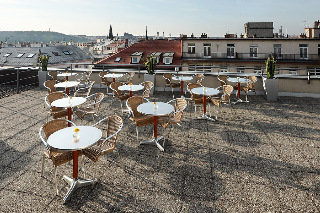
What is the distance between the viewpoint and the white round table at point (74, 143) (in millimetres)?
3832

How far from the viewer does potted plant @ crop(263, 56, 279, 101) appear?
9605 mm

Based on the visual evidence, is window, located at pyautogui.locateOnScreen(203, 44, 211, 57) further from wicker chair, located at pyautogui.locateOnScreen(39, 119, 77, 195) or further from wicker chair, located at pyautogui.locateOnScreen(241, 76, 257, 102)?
Answer: wicker chair, located at pyautogui.locateOnScreen(39, 119, 77, 195)

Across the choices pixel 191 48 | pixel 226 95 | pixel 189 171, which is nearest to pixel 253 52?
pixel 191 48

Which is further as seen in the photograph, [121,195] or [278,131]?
[278,131]

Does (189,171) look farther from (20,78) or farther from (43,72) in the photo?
(20,78)

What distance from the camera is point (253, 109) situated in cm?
868

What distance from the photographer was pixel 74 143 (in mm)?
3930

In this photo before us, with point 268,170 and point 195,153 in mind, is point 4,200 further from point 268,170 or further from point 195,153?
point 268,170

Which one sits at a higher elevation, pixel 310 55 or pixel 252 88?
pixel 310 55

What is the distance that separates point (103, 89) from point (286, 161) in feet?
29.9

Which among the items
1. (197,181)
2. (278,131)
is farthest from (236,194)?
(278,131)

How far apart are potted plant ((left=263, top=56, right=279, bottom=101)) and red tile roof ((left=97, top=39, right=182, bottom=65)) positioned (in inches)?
983

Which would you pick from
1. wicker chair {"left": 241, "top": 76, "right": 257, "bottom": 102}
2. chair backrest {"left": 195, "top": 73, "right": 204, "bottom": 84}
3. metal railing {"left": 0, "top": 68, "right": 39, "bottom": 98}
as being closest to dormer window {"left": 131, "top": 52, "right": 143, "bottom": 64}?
metal railing {"left": 0, "top": 68, "right": 39, "bottom": 98}

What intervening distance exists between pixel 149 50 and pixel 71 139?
35569 millimetres
